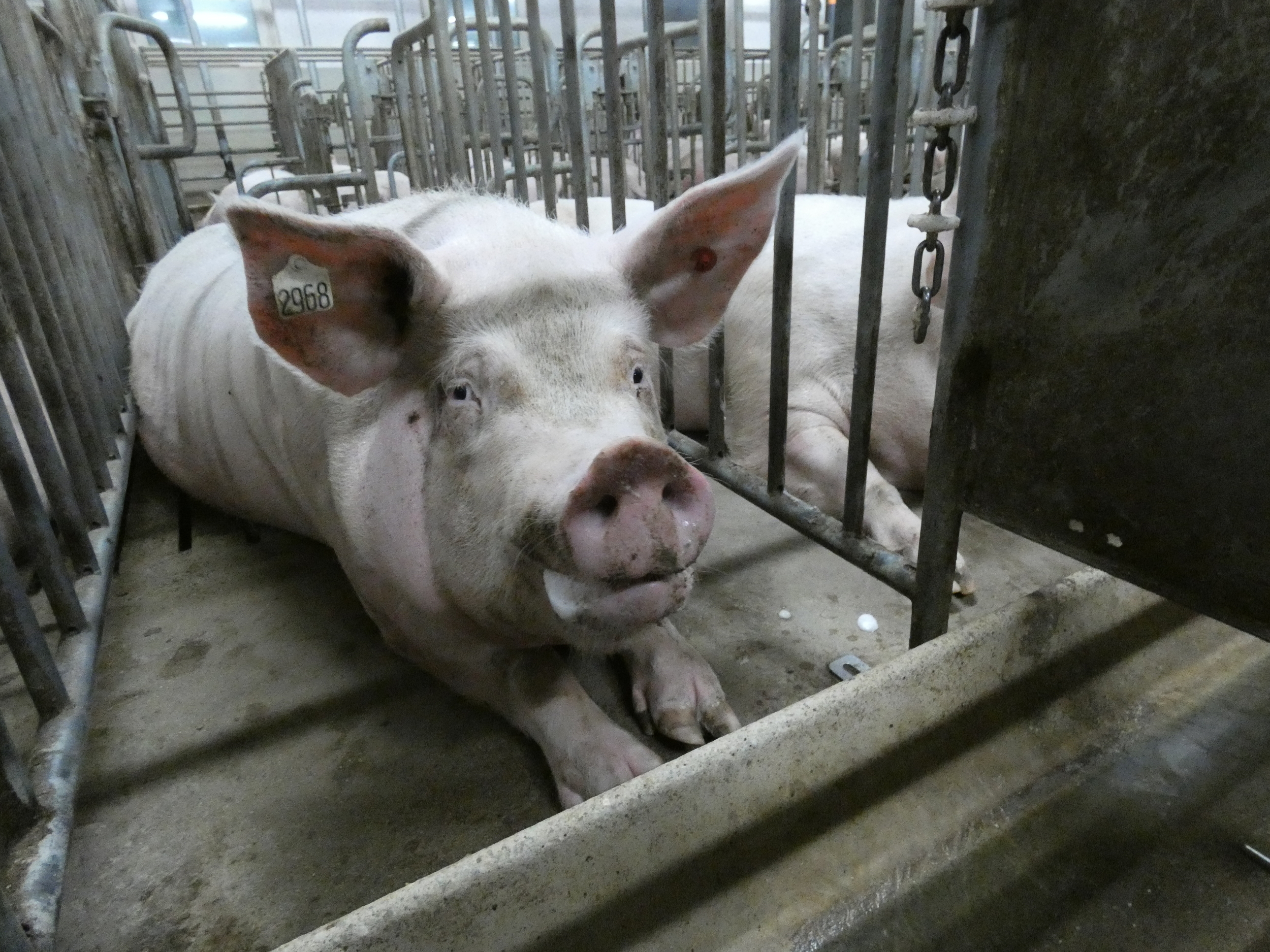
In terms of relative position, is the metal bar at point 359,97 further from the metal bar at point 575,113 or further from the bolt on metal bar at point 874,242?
the bolt on metal bar at point 874,242

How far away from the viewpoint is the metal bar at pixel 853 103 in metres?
3.90

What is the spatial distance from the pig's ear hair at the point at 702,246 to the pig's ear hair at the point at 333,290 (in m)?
0.52

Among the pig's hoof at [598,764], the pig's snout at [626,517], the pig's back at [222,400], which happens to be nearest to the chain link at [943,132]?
the pig's snout at [626,517]

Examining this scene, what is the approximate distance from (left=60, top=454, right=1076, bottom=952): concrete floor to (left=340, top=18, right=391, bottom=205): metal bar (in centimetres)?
275

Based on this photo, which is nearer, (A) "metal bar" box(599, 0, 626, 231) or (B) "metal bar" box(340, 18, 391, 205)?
(A) "metal bar" box(599, 0, 626, 231)

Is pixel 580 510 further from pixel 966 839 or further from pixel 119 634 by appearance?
pixel 119 634

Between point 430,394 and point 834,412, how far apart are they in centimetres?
197

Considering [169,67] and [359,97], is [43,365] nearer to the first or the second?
[359,97]

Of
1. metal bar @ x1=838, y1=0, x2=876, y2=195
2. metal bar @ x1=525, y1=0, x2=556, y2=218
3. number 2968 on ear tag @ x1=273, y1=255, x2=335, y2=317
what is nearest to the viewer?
number 2968 on ear tag @ x1=273, y1=255, x2=335, y2=317

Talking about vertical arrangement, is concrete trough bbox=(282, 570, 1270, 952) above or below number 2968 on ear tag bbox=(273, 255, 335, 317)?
below

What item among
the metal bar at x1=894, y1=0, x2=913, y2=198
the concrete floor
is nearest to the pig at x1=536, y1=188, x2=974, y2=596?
the concrete floor

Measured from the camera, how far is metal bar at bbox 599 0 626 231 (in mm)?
2377

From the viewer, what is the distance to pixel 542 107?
273 cm

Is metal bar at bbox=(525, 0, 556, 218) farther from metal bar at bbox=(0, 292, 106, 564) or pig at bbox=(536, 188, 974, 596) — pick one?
metal bar at bbox=(0, 292, 106, 564)
